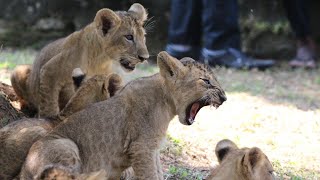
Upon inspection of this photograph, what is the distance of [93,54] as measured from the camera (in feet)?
22.9

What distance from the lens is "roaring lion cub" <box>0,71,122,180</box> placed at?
5328 mm

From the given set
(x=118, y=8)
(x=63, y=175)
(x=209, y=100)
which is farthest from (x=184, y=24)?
(x=63, y=175)

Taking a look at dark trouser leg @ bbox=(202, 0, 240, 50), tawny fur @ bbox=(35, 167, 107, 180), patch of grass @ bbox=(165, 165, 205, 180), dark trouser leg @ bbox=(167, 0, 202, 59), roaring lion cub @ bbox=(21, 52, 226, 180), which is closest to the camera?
tawny fur @ bbox=(35, 167, 107, 180)

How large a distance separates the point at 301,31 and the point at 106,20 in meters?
6.49

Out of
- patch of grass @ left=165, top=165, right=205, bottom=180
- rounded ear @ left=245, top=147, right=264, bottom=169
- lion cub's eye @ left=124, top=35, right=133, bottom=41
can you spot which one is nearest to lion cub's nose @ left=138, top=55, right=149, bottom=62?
lion cub's eye @ left=124, top=35, right=133, bottom=41

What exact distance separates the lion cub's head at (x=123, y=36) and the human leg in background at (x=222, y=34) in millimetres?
4423

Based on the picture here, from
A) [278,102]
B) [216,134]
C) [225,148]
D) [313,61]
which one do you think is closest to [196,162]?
→ [216,134]

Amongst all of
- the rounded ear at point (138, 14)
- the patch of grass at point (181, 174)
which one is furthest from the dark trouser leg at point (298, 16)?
the patch of grass at point (181, 174)

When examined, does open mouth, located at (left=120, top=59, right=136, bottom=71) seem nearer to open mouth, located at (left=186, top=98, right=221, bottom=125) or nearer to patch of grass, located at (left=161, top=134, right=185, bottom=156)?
patch of grass, located at (left=161, top=134, right=185, bottom=156)

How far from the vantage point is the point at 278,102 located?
943 cm

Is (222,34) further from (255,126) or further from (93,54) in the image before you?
(93,54)

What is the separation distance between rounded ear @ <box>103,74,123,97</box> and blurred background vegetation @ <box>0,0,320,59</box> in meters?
7.32

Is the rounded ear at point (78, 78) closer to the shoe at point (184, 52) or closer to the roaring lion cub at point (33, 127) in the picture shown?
the roaring lion cub at point (33, 127)

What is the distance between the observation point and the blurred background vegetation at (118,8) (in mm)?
13359
